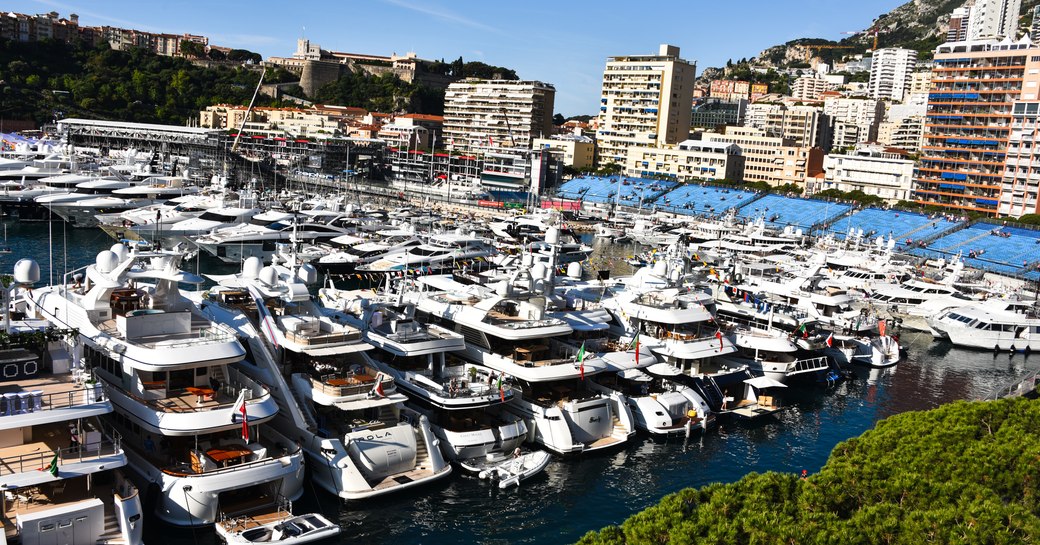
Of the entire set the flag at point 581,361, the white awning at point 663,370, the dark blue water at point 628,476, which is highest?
the flag at point 581,361

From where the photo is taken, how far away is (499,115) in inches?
5733

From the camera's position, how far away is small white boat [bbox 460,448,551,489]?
21.7 meters

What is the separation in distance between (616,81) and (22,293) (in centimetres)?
12152

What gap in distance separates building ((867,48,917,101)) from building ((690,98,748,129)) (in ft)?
121

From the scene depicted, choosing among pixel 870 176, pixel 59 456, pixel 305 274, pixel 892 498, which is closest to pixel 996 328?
pixel 892 498

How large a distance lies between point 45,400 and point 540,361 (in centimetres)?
1352

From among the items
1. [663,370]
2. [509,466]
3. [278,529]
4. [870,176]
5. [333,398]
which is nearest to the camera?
[278,529]

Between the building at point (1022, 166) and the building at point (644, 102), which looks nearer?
the building at point (1022, 166)

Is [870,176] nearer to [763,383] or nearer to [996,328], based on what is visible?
[996,328]

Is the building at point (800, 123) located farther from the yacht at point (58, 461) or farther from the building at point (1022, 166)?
the yacht at point (58, 461)

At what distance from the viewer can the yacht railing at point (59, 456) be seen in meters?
15.8

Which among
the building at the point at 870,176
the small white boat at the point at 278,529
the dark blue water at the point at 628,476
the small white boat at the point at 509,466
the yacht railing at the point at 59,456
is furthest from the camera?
the building at the point at 870,176

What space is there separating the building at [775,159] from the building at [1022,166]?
30.0 m

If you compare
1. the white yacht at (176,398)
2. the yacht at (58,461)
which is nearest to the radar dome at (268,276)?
the white yacht at (176,398)
